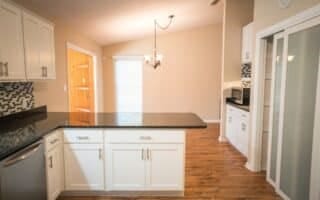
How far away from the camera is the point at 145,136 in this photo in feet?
8.20

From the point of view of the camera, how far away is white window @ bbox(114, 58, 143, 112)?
6.95 meters

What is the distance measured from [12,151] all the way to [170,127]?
1442 mm

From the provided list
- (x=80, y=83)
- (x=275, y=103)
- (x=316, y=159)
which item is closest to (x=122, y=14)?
(x=80, y=83)

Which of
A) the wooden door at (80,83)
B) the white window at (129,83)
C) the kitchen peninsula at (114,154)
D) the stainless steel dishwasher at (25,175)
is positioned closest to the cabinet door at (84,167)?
the kitchen peninsula at (114,154)

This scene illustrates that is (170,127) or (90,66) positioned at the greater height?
(90,66)

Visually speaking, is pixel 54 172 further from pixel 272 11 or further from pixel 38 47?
pixel 272 11

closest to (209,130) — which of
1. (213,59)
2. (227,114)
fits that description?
(227,114)

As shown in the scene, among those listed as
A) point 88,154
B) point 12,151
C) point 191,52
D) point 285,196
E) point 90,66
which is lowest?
point 285,196

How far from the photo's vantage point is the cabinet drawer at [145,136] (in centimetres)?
249

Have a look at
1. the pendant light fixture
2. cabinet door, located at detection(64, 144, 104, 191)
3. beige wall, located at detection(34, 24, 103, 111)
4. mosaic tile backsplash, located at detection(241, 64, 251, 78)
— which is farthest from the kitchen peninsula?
mosaic tile backsplash, located at detection(241, 64, 251, 78)

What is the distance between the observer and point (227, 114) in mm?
4797

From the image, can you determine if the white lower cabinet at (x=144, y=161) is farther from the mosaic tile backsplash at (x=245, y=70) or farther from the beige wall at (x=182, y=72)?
the beige wall at (x=182, y=72)

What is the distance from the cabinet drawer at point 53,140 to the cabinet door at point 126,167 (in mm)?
540

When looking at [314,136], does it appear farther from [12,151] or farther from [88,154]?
[12,151]
